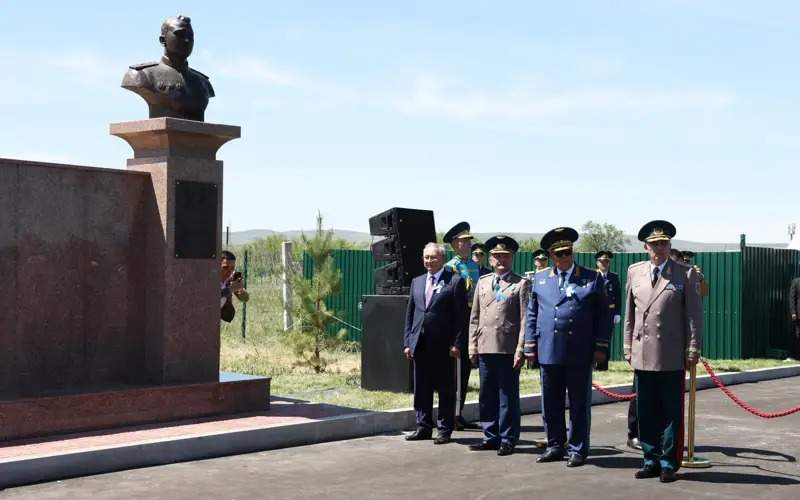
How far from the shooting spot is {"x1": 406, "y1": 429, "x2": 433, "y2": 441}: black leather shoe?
11117mm

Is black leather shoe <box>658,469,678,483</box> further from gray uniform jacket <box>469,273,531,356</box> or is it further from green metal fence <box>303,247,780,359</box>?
green metal fence <box>303,247,780,359</box>

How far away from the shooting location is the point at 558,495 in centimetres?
838

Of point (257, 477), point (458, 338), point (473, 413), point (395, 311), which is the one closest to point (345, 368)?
point (395, 311)

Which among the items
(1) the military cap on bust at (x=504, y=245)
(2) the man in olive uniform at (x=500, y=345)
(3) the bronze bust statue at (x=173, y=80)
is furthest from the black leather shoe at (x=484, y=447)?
(3) the bronze bust statue at (x=173, y=80)

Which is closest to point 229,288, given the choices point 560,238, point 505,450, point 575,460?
point 505,450

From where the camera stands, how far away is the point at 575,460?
9656mm

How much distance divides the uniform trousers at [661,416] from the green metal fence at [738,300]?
1244 centimetres

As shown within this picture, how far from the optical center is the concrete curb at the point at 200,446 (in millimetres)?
8797

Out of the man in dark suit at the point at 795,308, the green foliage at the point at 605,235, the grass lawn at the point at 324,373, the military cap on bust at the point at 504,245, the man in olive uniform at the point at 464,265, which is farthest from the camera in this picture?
the green foliage at the point at 605,235

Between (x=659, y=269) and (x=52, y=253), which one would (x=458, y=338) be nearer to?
(x=659, y=269)

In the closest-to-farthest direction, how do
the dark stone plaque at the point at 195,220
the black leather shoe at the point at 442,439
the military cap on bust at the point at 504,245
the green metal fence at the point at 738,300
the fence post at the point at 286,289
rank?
the military cap on bust at the point at 504,245 → the black leather shoe at the point at 442,439 → the dark stone plaque at the point at 195,220 → the fence post at the point at 286,289 → the green metal fence at the point at 738,300

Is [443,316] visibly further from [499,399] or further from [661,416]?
[661,416]

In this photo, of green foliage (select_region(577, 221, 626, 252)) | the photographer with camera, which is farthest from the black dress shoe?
green foliage (select_region(577, 221, 626, 252))

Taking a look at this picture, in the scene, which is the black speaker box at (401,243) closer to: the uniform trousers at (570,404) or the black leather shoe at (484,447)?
the black leather shoe at (484,447)
